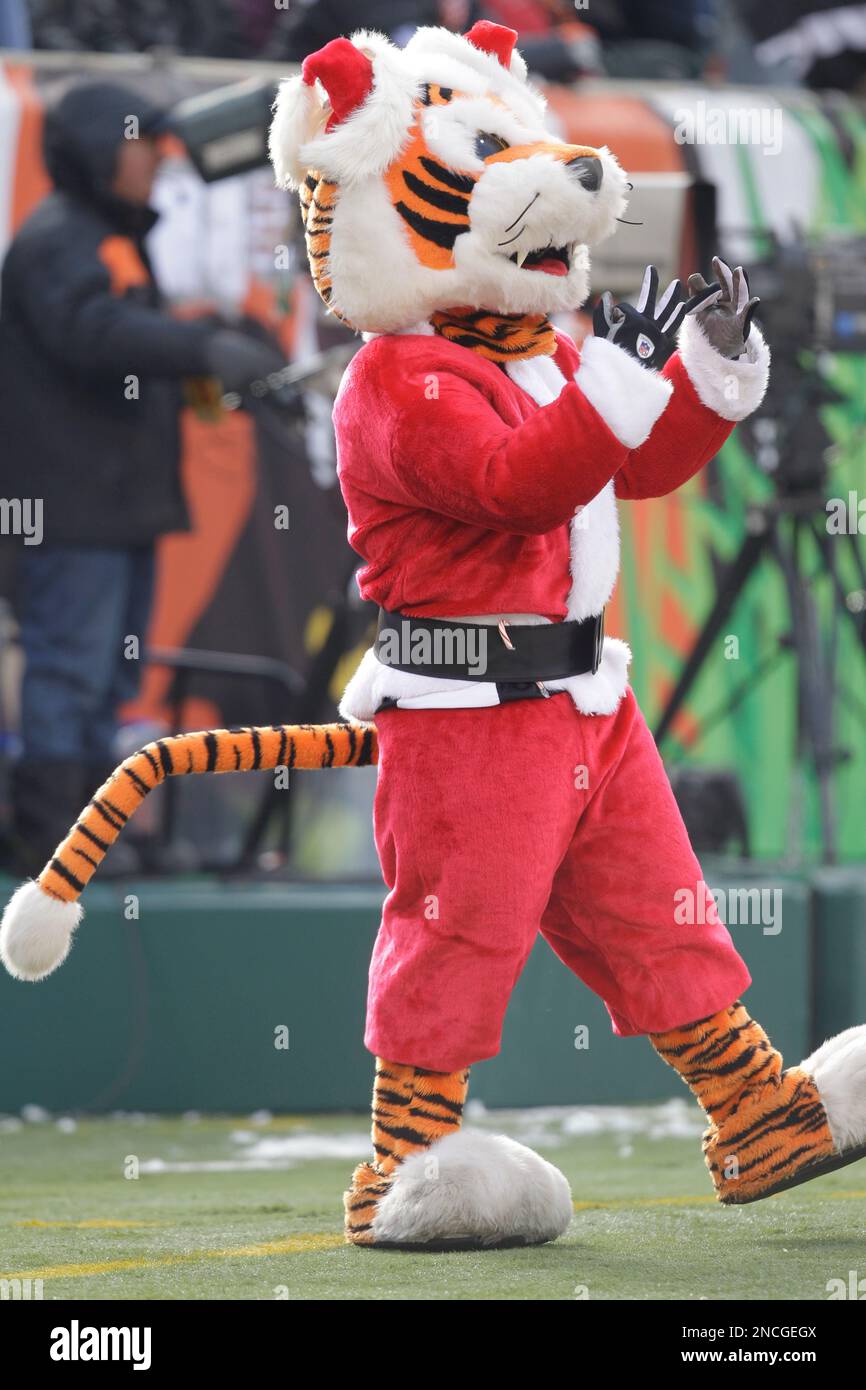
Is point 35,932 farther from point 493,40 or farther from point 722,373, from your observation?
point 493,40

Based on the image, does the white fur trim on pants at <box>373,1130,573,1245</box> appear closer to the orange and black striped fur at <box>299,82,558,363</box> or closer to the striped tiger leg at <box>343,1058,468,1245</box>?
the striped tiger leg at <box>343,1058,468,1245</box>

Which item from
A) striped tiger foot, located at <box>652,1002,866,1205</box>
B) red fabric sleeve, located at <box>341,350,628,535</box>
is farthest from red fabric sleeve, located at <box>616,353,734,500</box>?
striped tiger foot, located at <box>652,1002,866,1205</box>

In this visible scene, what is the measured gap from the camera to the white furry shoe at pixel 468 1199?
233 centimetres

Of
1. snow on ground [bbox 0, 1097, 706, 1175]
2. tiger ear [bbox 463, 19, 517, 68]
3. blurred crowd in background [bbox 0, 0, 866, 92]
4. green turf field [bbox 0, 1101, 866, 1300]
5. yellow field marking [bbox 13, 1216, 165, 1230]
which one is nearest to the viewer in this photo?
green turf field [bbox 0, 1101, 866, 1300]

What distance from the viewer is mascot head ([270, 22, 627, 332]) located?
7.77 ft

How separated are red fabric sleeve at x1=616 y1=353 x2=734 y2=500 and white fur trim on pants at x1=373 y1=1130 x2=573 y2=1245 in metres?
0.79

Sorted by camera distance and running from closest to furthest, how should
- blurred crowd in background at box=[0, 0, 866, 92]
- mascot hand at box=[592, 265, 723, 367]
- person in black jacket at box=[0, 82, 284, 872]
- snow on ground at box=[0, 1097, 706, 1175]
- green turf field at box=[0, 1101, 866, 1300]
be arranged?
green turf field at box=[0, 1101, 866, 1300] → mascot hand at box=[592, 265, 723, 367] → snow on ground at box=[0, 1097, 706, 1175] → person in black jacket at box=[0, 82, 284, 872] → blurred crowd in background at box=[0, 0, 866, 92]

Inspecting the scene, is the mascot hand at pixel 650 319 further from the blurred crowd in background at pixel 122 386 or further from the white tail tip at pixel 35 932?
the blurred crowd in background at pixel 122 386

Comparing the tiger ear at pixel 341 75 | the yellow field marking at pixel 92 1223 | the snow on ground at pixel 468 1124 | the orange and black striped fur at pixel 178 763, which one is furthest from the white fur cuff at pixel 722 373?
the snow on ground at pixel 468 1124

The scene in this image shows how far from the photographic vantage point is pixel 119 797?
2.51m
